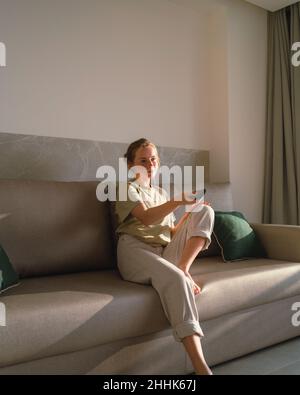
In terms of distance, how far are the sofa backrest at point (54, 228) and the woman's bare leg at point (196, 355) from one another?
0.77 metres

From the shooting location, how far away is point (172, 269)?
5.88 ft

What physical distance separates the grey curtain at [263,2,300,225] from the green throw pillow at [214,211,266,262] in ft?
3.48

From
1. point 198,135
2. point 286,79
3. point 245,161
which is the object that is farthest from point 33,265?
point 286,79

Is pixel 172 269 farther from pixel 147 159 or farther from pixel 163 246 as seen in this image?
pixel 147 159

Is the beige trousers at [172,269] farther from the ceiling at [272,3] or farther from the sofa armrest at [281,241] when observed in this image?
the ceiling at [272,3]

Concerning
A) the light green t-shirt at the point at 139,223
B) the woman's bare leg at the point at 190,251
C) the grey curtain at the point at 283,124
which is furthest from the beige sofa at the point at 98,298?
the grey curtain at the point at 283,124

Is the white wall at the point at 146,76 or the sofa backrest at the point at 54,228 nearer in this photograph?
the sofa backrest at the point at 54,228

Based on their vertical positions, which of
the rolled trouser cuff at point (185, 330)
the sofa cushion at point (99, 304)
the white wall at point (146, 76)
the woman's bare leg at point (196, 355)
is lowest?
the woman's bare leg at point (196, 355)

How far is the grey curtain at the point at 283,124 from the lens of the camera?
3.60 meters

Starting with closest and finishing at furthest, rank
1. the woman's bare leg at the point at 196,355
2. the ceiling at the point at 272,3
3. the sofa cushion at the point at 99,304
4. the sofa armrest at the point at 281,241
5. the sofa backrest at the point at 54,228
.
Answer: the sofa cushion at the point at 99,304 < the woman's bare leg at the point at 196,355 < the sofa backrest at the point at 54,228 < the sofa armrest at the point at 281,241 < the ceiling at the point at 272,3

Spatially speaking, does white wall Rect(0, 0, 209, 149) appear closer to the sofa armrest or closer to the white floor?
the sofa armrest

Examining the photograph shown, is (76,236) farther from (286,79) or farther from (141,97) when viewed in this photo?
(286,79)

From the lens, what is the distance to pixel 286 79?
12.0ft

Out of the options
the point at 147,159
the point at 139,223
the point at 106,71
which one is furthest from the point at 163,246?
the point at 106,71
